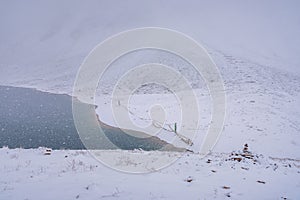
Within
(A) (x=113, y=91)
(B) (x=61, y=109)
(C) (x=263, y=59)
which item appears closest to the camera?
(B) (x=61, y=109)

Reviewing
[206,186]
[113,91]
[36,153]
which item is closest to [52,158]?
[36,153]

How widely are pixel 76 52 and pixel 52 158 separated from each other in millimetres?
95514

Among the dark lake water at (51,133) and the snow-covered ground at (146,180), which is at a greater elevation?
the dark lake water at (51,133)

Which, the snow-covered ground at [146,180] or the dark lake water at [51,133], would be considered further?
the dark lake water at [51,133]

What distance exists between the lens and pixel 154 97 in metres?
43.1

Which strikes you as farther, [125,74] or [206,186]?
[125,74]

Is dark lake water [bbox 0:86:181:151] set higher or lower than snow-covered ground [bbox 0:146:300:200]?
higher

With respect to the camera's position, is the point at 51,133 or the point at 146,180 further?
the point at 51,133

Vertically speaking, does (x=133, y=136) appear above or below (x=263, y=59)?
below

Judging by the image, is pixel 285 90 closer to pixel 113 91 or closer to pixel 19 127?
pixel 113 91

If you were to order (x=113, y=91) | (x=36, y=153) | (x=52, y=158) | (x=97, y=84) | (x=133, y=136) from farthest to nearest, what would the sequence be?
(x=97, y=84) → (x=113, y=91) → (x=133, y=136) → (x=36, y=153) → (x=52, y=158)

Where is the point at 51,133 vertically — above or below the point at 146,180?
above

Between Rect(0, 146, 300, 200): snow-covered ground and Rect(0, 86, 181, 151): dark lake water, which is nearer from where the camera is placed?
Rect(0, 146, 300, 200): snow-covered ground

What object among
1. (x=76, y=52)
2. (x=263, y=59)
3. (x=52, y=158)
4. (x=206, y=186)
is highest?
(x=76, y=52)
